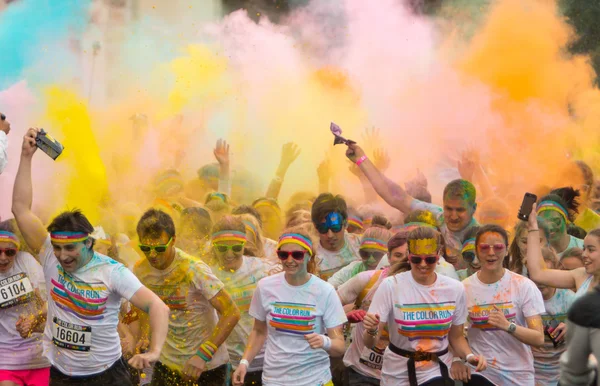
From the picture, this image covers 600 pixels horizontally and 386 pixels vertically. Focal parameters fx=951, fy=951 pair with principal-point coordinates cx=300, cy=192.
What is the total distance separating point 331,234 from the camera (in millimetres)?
6977

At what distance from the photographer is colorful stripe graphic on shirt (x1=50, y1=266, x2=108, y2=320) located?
5285 millimetres

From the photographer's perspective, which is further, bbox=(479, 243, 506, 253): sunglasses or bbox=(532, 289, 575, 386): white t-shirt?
bbox=(532, 289, 575, 386): white t-shirt

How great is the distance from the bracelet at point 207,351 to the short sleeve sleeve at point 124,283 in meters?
0.84

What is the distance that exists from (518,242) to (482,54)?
17.8 feet

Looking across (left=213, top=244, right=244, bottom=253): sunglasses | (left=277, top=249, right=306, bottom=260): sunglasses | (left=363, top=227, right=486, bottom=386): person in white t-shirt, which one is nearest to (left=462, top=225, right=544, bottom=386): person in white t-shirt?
(left=363, top=227, right=486, bottom=386): person in white t-shirt

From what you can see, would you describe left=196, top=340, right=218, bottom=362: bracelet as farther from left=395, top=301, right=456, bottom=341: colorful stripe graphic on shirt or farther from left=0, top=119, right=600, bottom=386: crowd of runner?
left=395, top=301, right=456, bottom=341: colorful stripe graphic on shirt

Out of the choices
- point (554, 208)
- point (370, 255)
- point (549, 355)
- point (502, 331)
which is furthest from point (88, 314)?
point (554, 208)

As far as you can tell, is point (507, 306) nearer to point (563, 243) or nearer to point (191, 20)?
point (563, 243)

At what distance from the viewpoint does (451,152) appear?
11.1 meters

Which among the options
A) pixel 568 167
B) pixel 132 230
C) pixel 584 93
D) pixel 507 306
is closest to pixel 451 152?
pixel 568 167

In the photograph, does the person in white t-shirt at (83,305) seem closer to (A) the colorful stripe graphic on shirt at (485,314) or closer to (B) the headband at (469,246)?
(A) the colorful stripe graphic on shirt at (485,314)

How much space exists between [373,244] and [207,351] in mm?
1418

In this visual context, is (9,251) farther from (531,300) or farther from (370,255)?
(531,300)

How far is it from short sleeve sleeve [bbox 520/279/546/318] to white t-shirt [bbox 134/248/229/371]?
1861 mm
